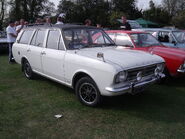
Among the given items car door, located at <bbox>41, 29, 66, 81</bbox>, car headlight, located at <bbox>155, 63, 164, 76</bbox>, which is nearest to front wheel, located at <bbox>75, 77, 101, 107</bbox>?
car door, located at <bbox>41, 29, 66, 81</bbox>

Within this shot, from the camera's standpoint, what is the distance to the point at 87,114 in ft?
15.1

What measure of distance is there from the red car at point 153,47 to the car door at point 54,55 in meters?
2.51

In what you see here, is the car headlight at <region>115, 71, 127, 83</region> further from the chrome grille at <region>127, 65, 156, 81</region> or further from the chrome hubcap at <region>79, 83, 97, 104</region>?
the chrome hubcap at <region>79, 83, 97, 104</region>

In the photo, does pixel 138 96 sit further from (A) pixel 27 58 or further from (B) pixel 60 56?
(A) pixel 27 58

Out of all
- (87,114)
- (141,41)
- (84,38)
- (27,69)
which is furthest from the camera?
(141,41)

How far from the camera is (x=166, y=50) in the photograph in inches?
266

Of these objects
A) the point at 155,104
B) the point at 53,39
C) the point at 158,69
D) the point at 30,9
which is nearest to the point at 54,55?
the point at 53,39

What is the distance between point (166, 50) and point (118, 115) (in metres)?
3.11

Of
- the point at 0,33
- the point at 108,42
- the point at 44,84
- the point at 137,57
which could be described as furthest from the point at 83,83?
the point at 0,33

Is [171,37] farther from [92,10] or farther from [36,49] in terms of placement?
[92,10]

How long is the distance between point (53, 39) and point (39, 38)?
78 centimetres

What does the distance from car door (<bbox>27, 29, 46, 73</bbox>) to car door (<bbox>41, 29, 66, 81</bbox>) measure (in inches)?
9.7

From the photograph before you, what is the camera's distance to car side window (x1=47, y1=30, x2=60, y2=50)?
562cm

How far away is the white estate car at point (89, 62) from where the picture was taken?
4.39 metres
